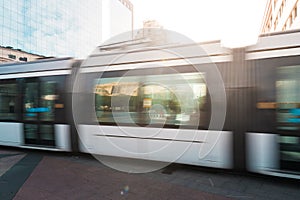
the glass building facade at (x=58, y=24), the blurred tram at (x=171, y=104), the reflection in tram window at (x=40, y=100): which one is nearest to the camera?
the blurred tram at (x=171, y=104)

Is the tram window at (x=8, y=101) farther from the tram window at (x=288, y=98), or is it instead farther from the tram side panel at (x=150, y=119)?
the tram window at (x=288, y=98)

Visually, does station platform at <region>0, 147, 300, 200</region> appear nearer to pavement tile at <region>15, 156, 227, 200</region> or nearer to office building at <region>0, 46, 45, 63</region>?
pavement tile at <region>15, 156, 227, 200</region>

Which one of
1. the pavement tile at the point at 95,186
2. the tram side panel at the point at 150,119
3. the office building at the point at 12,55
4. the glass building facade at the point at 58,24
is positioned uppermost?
the glass building facade at the point at 58,24

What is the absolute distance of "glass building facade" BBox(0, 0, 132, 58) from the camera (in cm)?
3659

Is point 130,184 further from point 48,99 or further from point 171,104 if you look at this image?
point 48,99

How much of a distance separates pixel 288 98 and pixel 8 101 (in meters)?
7.77

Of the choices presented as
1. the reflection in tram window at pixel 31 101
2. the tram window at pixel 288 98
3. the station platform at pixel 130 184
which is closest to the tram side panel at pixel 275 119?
the tram window at pixel 288 98

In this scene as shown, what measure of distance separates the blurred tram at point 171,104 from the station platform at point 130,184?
35 cm

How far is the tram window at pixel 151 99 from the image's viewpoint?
184 inches

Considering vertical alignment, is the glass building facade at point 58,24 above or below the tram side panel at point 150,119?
above

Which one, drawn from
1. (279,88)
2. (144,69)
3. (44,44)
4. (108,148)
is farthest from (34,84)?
(44,44)

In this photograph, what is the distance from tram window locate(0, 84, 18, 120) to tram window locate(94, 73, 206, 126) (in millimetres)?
3018

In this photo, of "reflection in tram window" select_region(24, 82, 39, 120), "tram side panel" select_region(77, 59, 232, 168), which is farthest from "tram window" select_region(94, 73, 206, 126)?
"reflection in tram window" select_region(24, 82, 39, 120)

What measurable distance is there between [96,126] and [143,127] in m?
1.41
